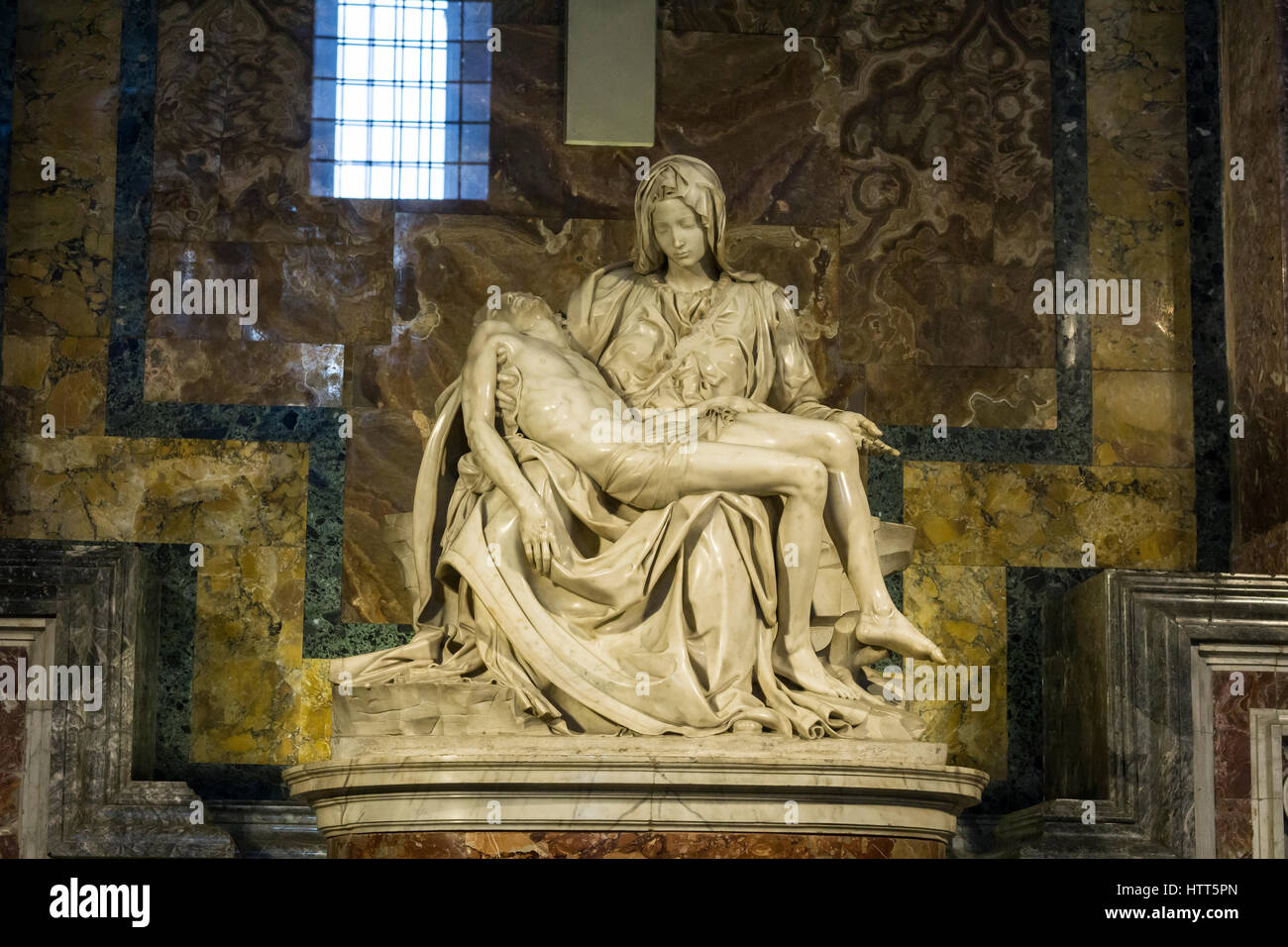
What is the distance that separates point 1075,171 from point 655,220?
8.84 ft

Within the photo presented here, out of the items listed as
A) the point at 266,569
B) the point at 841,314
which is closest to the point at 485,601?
the point at 266,569

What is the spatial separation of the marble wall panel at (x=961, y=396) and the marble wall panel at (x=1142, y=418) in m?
0.24

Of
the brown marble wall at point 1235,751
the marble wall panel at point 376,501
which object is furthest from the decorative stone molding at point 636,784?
the marble wall panel at point 376,501

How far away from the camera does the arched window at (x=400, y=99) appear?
980cm

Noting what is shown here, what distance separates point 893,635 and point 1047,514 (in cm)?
258

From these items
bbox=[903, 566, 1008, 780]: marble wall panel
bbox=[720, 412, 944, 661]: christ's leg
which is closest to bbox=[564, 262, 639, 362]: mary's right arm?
bbox=[720, 412, 944, 661]: christ's leg

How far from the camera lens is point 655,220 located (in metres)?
8.19

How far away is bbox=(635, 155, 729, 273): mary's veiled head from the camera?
26.6ft

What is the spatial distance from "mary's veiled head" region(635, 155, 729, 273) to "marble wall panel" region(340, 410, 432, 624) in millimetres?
1631
